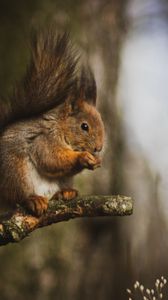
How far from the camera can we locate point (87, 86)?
153cm

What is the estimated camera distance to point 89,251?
248cm

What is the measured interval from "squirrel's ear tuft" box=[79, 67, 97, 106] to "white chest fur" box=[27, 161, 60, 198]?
224mm

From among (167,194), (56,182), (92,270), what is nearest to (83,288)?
(92,270)

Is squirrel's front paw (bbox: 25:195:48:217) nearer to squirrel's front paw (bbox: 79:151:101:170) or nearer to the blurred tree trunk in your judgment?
squirrel's front paw (bbox: 79:151:101:170)

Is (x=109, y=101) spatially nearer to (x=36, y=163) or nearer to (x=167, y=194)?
(x=167, y=194)

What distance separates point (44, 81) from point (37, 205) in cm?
37

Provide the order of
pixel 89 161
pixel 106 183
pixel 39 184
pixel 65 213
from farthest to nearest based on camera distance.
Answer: pixel 106 183 < pixel 39 184 < pixel 89 161 < pixel 65 213

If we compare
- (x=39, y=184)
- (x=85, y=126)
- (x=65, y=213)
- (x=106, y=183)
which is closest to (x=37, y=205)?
(x=65, y=213)

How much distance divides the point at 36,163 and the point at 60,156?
7 centimetres

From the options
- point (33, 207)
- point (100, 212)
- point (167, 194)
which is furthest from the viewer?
point (167, 194)

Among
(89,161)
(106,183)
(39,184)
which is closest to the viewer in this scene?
(89,161)

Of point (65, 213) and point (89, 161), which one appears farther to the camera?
point (89, 161)

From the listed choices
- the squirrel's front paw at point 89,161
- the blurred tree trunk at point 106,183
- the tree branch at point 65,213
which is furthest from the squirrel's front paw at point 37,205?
the blurred tree trunk at point 106,183

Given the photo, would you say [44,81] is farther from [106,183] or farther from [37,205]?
[106,183]
